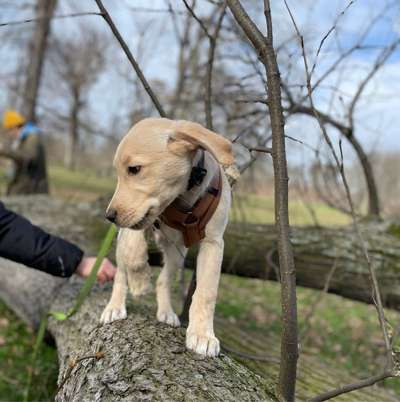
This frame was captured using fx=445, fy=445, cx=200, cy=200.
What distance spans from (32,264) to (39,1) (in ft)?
34.4

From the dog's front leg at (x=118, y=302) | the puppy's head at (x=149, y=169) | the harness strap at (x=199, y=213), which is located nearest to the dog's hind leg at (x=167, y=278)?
the dog's front leg at (x=118, y=302)

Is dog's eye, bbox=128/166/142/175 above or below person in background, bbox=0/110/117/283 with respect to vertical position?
below

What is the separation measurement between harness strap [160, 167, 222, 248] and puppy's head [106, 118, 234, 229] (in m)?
0.13

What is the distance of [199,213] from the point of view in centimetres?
192

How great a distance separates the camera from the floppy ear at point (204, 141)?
1660mm

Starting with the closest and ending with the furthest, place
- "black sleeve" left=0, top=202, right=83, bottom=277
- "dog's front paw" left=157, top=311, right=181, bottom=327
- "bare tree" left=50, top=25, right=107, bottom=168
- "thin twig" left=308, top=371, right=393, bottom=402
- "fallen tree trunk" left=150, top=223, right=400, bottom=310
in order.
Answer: "thin twig" left=308, top=371, right=393, bottom=402, "dog's front paw" left=157, top=311, right=181, bottom=327, "black sleeve" left=0, top=202, right=83, bottom=277, "fallen tree trunk" left=150, top=223, right=400, bottom=310, "bare tree" left=50, top=25, right=107, bottom=168

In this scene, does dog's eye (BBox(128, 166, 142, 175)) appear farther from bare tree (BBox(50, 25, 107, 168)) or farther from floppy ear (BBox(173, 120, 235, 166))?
bare tree (BBox(50, 25, 107, 168))

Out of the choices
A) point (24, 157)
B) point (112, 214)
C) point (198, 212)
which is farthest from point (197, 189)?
point (24, 157)

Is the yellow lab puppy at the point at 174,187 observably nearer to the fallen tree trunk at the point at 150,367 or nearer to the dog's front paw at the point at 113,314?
the fallen tree trunk at the point at 150,367

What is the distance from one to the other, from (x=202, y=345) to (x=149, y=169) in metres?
0.76

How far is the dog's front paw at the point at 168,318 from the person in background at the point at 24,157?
26.3 feet

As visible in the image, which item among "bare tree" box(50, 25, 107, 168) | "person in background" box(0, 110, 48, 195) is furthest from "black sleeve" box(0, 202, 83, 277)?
"bare tree" box(50, 25, 107, 168)

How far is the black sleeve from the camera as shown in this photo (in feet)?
9.06

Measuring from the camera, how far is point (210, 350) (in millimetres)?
1851
